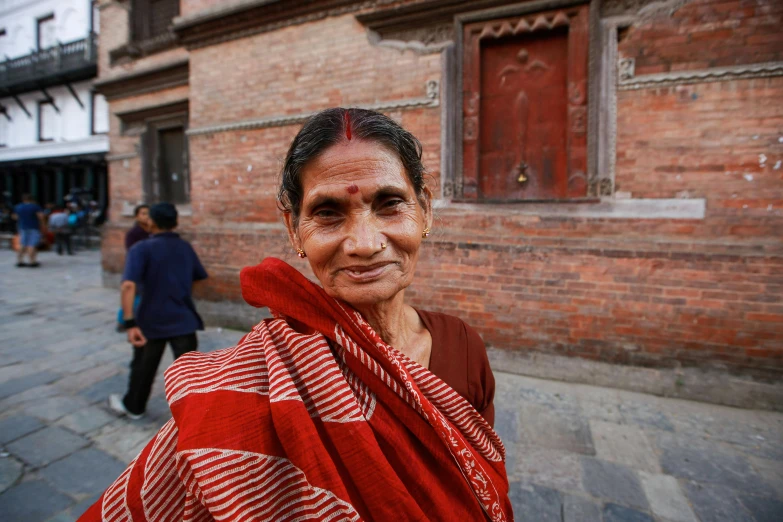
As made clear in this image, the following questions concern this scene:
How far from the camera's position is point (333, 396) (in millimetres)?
913

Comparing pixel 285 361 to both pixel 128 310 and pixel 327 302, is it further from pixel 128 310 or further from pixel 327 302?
pixel 128 310

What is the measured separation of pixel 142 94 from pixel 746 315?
9602 millimetres

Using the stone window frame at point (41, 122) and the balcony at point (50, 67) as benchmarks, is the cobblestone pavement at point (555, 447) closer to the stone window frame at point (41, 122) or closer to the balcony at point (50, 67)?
the balcony at point (50, 67)

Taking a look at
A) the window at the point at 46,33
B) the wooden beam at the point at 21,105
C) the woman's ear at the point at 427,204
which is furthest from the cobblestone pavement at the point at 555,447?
the wooden beam at the point at 21,105

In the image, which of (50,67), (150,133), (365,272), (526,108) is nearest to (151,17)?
(150,133)

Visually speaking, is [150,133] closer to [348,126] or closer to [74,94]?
[348,126]

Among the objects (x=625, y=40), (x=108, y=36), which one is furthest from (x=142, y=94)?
(x=625, y=40)

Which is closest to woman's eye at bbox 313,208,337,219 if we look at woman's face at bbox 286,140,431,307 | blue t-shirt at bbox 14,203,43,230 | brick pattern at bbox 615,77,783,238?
woman's face at bbox 286,140,431,307

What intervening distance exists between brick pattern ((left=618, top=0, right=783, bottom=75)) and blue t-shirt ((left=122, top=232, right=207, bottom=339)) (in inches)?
188

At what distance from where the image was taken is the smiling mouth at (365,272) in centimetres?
108

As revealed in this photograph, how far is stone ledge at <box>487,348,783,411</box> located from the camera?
3.59 m

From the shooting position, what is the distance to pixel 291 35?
5266mm

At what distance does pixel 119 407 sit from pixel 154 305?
1025 mm

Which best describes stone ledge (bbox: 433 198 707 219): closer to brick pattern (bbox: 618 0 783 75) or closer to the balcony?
brick pattern (bbox: 618 0 783 75)
